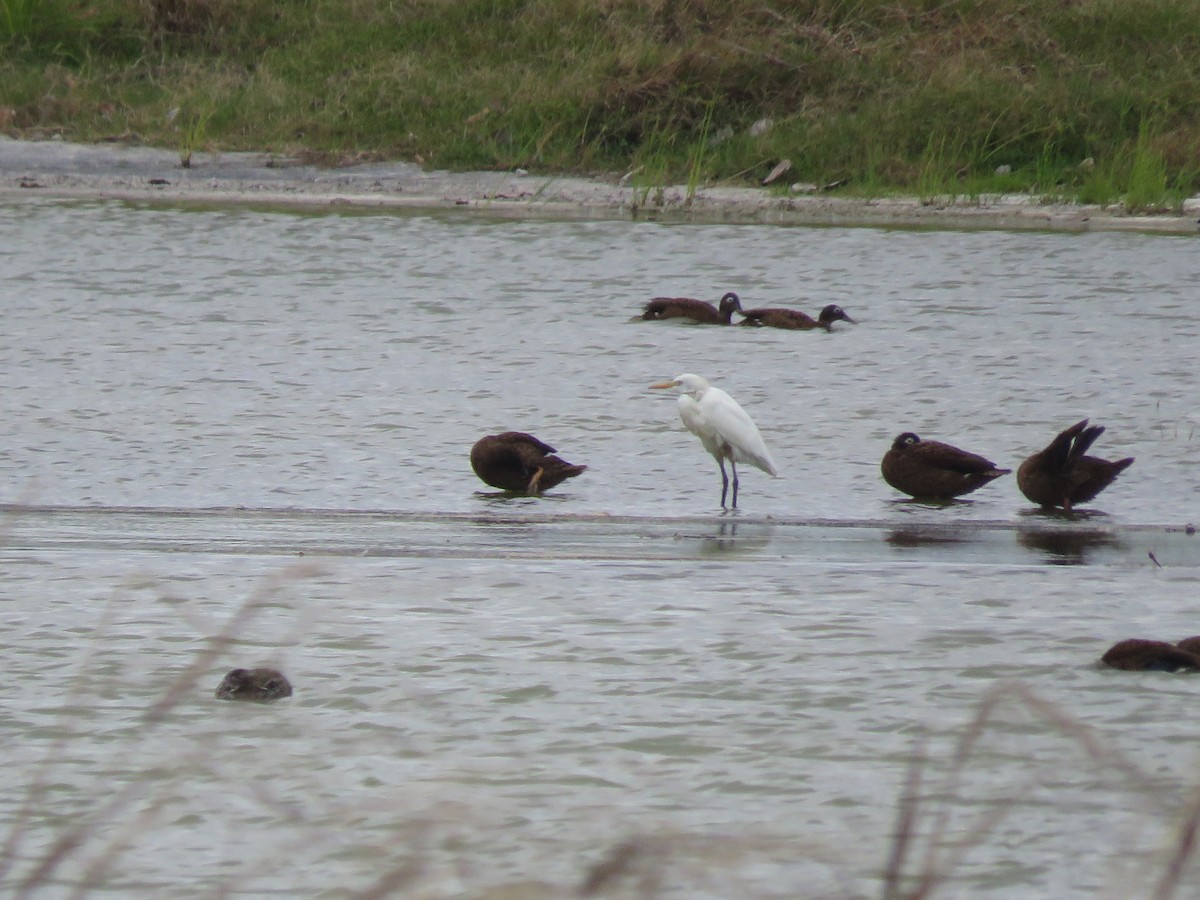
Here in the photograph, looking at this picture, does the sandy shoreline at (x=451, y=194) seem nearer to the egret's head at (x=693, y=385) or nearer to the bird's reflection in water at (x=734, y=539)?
the egret's head at (x=693, y=385)

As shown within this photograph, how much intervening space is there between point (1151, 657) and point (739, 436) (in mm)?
2964

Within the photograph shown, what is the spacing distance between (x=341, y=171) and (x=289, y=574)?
19615mm

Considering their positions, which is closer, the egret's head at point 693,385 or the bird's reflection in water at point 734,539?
the bird's reflection in water at point 734,539

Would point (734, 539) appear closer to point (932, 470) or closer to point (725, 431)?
point (725, 431)

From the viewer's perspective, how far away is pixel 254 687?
18.0ft

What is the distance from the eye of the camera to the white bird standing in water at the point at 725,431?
8.51 m

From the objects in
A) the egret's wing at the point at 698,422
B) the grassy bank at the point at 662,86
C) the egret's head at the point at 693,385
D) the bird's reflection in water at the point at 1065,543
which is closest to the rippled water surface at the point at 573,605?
the bird's reflection in water at the point at 1065,543

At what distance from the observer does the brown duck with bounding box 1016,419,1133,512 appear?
26.8 feet

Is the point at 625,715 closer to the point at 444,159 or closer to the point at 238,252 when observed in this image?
the point at 238,252

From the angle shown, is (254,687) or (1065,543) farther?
(1065,543)

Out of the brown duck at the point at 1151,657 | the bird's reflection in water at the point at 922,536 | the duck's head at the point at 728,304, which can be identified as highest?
the brown duck at the point at 1151,657

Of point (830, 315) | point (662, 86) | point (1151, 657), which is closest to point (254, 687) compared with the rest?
point (1151, 657)

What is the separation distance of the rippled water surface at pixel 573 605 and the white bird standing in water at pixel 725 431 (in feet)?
0.62

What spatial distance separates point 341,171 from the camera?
866 inches
